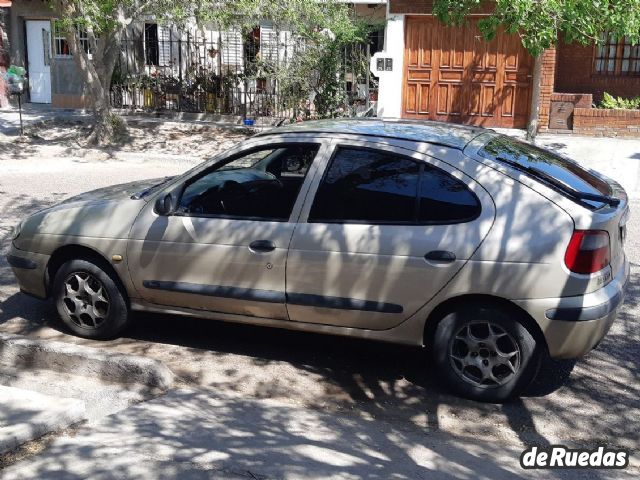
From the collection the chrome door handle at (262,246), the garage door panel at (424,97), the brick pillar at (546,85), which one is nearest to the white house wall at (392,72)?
the garage door panel at (424,97)

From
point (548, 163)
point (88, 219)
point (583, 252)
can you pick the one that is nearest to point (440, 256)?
point (583, 252)

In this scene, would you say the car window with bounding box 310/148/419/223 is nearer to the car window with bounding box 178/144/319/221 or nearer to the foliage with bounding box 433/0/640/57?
the car window with bounding box 178/144/319/221

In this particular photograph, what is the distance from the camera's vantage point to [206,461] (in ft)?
13.5

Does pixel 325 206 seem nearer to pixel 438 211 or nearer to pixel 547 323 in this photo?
→ pixel 438 211

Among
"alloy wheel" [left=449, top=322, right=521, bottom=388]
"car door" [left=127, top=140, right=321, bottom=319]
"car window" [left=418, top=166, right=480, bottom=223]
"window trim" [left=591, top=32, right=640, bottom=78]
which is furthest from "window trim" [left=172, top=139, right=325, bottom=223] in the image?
"window trim" [left=591, top=32, right=640, bottom=78]

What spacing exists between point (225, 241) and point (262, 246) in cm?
29

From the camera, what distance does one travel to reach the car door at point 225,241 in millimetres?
5484

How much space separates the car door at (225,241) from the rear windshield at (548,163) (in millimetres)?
1257

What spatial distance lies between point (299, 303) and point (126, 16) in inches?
463

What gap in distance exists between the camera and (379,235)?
520 cm

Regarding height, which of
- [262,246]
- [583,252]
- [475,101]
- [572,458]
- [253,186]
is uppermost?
[475,101]

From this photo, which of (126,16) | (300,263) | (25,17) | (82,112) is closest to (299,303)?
(300,263)

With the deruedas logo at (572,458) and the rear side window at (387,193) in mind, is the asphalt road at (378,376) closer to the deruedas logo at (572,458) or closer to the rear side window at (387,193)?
the deruedas logo at (572,458)

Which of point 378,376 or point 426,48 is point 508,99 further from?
point 378,376
